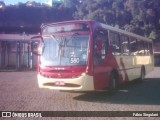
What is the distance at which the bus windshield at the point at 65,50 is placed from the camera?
8.89 metres

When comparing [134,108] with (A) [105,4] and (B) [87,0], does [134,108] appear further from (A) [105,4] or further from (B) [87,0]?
(B) [87,0]

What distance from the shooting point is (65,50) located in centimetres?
911

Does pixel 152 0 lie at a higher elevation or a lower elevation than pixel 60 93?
higher

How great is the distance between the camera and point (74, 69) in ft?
28.7

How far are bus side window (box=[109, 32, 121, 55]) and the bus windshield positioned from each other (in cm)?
172

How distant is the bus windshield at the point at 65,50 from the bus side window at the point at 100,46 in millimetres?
361

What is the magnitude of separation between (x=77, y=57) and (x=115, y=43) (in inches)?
98.6

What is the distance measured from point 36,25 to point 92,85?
35.0 m

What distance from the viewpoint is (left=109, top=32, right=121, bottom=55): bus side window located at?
34.2 feet

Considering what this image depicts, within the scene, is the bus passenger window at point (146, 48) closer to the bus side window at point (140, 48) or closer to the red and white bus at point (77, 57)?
the bus side window at point (140, 48)

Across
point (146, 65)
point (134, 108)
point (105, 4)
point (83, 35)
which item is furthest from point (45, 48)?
point (105, 4)

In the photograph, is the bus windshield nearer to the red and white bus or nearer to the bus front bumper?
the red and white bus

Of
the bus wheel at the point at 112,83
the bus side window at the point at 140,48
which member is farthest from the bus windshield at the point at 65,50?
the bus side window at the point at 140,48

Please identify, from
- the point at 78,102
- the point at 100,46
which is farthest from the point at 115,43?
the point at 78,102
